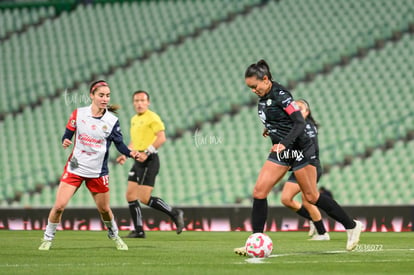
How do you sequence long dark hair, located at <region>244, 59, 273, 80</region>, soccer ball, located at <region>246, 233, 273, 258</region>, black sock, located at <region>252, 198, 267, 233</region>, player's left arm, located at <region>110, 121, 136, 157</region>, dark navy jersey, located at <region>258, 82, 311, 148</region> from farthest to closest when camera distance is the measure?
player's left arm, located at <region>110, 121, 136, 157</region> → black sock, located at <region>252, 198, 267, 233</region> → dark navy jersey, located at <region>258, 82, 311, 148</region> → long dark hair, located at <region>244, 59, 273, 80</region> → soccer ball, located at <region>246, 233, 273, 258</region>

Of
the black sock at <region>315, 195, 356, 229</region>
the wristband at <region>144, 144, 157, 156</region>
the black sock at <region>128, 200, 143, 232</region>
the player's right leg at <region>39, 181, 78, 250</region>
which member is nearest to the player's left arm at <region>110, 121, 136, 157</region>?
the player's right leg at <region>39, 181, 78, 250</region>

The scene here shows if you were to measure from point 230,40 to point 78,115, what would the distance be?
16.0 metres

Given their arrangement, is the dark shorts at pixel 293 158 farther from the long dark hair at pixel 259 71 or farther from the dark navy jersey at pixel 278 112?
the long dark hair at pixel 259 71

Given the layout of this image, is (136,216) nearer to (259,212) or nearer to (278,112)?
(259,212)

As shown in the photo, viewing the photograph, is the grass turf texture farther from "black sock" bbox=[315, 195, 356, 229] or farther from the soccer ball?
"black sock" bbox=[315, 195, 356, 229]

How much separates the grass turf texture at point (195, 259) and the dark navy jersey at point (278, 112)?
128cm

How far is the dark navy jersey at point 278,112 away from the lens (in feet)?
28.8

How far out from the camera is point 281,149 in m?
8.52

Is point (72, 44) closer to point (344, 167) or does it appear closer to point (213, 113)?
point (213, 113)

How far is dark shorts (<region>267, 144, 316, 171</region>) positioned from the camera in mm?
9000

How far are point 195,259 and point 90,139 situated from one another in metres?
1.95

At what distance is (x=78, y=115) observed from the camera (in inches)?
369

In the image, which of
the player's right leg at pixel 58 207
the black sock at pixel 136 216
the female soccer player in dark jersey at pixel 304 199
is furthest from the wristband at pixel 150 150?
the player's right leg at pixel 58 207

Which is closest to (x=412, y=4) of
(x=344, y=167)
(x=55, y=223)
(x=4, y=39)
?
(x=344, y=167)
